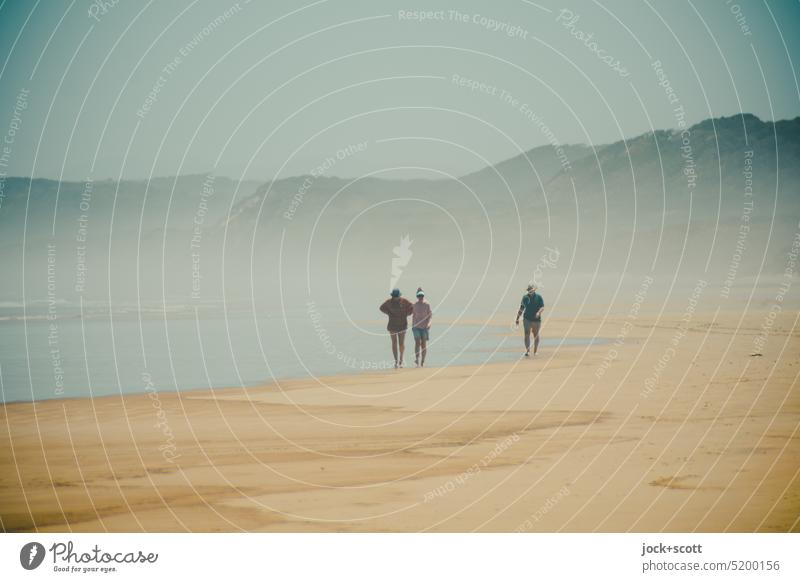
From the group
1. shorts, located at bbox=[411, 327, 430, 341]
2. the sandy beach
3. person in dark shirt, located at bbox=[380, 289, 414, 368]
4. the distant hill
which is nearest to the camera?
the sandy beach

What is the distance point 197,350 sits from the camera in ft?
98.0

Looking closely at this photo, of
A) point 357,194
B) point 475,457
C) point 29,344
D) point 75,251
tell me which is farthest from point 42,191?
point 475,457

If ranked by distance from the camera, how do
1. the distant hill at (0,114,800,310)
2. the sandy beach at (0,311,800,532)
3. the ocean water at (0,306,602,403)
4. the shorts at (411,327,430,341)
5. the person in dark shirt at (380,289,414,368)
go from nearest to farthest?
the sandy beach at (0,311,800,532) < the ocean water at (0,306,602,403) < the person in dark shirt at (380,289,414,368) < the shorts at (411,327,430,341) < the distant hill at (0,114,800,310)

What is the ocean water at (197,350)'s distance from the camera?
22.4m

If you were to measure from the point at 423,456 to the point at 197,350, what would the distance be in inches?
703

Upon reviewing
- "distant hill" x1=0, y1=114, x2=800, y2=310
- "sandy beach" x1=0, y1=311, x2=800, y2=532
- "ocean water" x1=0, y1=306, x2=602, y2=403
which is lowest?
"sandy beach" x1=0, y1=311, x2=800, y2=532

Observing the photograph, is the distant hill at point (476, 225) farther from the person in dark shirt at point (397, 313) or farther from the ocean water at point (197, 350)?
the person in dark shirt at point (397, 313)

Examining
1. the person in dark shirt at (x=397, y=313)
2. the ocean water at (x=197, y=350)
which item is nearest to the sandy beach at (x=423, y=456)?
the ocean water at (x=197, y=350)

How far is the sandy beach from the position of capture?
11.2 meters

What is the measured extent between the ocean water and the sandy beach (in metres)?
2.73

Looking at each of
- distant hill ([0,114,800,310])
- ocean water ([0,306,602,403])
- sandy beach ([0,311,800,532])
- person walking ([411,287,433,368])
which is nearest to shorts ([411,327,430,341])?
person walking ([411,287,433,368])

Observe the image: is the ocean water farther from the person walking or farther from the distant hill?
the distant hill

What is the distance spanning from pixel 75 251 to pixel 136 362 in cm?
8834

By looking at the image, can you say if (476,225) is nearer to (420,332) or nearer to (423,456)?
(420,332)
